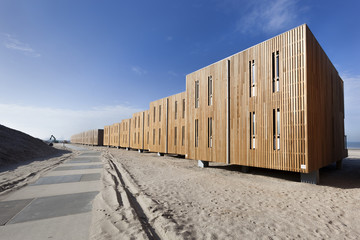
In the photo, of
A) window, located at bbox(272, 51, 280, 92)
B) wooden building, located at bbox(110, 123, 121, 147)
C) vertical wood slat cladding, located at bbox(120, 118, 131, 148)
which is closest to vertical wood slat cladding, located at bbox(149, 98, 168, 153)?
vertical wood slat cladding, located at bbox(120, 118, 131, 148)

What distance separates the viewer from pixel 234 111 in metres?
11.2

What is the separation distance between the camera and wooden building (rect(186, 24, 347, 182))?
8484 millimetres

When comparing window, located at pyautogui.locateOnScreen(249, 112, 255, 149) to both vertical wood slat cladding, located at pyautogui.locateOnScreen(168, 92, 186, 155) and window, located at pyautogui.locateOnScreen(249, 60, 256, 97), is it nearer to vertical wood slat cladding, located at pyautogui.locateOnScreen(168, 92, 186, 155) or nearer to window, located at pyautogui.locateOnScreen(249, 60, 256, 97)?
window, located at pyautogui.locateOnScreen(249, 60, 256, 97)

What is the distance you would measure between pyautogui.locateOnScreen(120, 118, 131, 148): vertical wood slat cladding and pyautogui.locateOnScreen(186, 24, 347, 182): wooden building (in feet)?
79.9

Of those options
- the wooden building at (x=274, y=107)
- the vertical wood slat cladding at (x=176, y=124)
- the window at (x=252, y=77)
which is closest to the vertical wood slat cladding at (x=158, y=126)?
the vertical wood slat cladding at (x=176, y=124)

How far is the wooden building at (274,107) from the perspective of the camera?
8.48 meters

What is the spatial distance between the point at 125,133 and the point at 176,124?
67.1ft

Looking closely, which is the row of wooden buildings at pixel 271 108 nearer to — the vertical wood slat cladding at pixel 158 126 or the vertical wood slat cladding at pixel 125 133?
the vertical wood slat cladding at pixel 158 126

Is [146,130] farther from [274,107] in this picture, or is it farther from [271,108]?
[274,107]

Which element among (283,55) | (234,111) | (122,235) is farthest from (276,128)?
(122,235)

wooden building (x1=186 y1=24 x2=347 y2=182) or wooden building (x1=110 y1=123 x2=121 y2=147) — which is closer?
wooden building (x1=186 y1=24 x2=347 y2=182)

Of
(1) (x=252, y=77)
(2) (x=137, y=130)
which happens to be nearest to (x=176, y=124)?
(1) (x=252, y=77)

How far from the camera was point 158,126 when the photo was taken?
79.0 feet

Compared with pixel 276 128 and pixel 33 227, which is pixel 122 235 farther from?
pixel 276 128
